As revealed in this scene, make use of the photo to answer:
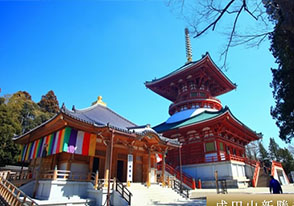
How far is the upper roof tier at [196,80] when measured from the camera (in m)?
25.1

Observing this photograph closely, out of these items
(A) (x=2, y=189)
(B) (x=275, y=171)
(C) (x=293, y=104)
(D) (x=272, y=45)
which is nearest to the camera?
(A) (x=2, y=189)

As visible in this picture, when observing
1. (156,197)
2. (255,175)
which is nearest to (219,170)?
(255,175)

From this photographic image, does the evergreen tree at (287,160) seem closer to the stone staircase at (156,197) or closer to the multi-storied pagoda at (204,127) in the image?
the multi-storied pagoda at (204,127)

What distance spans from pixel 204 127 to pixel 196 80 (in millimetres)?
9137

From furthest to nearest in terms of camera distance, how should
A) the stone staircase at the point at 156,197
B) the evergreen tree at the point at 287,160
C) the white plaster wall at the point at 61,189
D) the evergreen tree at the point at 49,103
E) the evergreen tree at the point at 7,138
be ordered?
the evergreen tree at the point at 49,103 → the evergreen tree at the point at 287,160 → the evergreen tree at the point at 7,138 → the stone staircase at the point at 156,197 → the white plaster wall at the point at 61,189

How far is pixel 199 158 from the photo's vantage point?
2000cm

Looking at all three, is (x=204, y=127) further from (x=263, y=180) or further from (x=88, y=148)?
(x=88, y=148)

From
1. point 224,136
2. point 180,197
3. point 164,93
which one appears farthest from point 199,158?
point 164,93

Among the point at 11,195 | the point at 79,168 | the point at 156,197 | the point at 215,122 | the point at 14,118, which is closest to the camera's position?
the point at 11,195

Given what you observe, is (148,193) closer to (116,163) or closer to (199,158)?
(116,163)

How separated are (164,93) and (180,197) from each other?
2074cm

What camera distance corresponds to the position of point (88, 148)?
11.6 m

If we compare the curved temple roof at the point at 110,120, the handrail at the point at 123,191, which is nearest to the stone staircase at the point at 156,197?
the handrail at the point at 123,191

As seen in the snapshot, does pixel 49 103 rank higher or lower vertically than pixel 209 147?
higher
